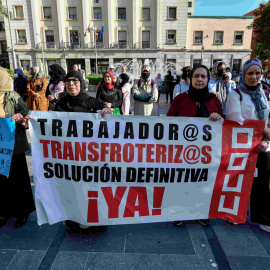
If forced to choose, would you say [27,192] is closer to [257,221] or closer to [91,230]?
[91,230]

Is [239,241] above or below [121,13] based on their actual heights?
below

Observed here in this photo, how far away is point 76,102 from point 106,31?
30.1 metres

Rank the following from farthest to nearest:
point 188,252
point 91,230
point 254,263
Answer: point 91,230 → point 188,252 → point 254,263

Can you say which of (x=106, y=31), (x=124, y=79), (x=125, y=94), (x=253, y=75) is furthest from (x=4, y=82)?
(x=106, y=31)

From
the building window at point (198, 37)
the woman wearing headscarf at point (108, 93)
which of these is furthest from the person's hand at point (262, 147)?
the building window at point (198, 37)

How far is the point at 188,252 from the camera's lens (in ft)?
7.50

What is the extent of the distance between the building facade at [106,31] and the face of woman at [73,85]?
1061 inches

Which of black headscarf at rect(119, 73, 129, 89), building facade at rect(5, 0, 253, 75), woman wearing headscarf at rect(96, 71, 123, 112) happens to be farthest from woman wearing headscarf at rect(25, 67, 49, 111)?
building facade at rect(5, 0, 253, 75)

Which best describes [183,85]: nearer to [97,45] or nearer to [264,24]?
[264,24]

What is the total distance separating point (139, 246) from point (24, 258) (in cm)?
114

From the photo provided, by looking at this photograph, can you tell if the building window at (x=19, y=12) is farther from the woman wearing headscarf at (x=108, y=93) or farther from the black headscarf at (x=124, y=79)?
the woman wearing headscarf at (x=108, y=93)

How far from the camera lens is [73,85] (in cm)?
242

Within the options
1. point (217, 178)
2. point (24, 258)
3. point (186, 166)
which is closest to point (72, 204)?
point (24, 258)

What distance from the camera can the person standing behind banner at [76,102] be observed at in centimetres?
243
